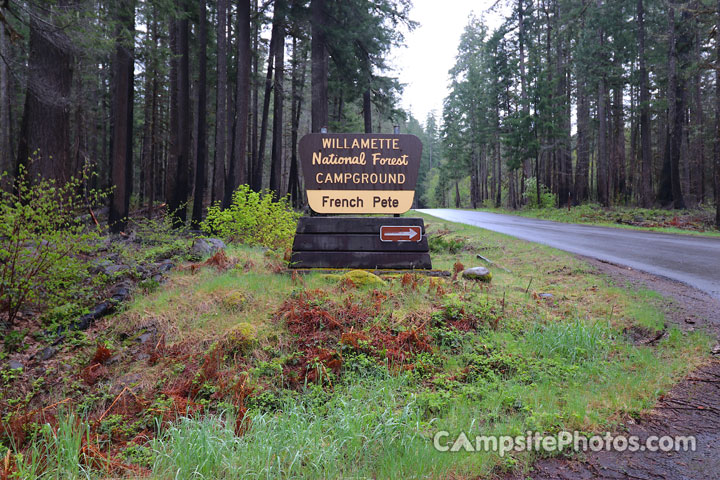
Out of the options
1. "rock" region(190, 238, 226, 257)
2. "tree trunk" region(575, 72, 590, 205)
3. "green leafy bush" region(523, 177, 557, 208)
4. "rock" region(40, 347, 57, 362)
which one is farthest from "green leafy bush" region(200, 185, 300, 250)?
"tree trunk" region(575, 72, 590, 205)

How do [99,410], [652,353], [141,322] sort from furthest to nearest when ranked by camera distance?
[141,322], [652,353], [99,410]

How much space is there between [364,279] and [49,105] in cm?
928

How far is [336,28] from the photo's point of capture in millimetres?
15312

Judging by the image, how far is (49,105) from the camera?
9.90 m

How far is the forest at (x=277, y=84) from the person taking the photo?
404 inches

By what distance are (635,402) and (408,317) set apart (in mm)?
2460

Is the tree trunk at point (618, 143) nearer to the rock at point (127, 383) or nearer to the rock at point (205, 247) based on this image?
the rock at point (205, 247)

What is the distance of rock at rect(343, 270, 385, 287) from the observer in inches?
248

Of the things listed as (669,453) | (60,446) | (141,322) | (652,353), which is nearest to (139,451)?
(60,446)

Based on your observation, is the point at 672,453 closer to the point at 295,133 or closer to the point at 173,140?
the point at 173,140

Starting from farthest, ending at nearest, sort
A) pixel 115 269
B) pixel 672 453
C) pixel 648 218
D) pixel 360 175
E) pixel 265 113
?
pixel 265 113
pixel 648 218
pixel 360 175
pixel 115 269
pixel 672 453

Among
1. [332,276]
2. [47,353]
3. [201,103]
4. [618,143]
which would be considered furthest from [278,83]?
[618,143]

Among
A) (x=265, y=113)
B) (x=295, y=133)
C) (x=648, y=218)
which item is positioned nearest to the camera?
(x=648, y=218)

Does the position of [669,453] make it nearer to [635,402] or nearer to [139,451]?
[635,402]
